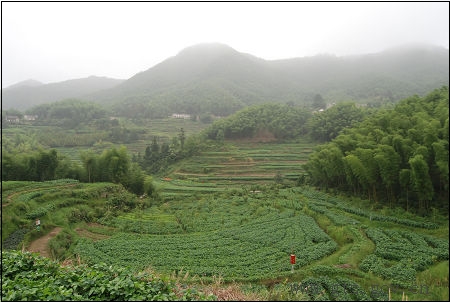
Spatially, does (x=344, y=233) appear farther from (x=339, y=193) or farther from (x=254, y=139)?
(x=254, y=139)

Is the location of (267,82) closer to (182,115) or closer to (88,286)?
(182,115)

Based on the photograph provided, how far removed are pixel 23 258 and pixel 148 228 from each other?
14.9 m

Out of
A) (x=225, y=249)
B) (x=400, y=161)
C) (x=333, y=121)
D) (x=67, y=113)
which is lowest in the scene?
(x=225, y=249)

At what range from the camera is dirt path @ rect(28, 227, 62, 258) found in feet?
58.7

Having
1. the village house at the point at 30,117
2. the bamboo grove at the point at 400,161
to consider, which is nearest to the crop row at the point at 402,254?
the bamboo grove at the point at 400,161

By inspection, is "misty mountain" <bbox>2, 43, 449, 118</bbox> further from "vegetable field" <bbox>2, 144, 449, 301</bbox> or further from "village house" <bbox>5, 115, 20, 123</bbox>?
"vegetable field" <bbox>2, 144, 449, 301</bbox>

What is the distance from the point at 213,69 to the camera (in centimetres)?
16712

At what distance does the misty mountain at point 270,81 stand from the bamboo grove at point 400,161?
251 feet

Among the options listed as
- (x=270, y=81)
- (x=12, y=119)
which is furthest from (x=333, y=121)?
(x=270, y=81)

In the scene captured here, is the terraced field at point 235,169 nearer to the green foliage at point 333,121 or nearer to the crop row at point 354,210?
the green foliage at point 333,121

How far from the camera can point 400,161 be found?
71.4 feet

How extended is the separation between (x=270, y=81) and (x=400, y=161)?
5758 inches

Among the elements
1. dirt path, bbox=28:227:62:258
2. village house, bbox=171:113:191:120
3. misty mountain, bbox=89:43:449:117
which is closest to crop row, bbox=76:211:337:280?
dirt path, bbox=28:227:62:258

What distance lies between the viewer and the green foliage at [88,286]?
Result: 21.0 feet
